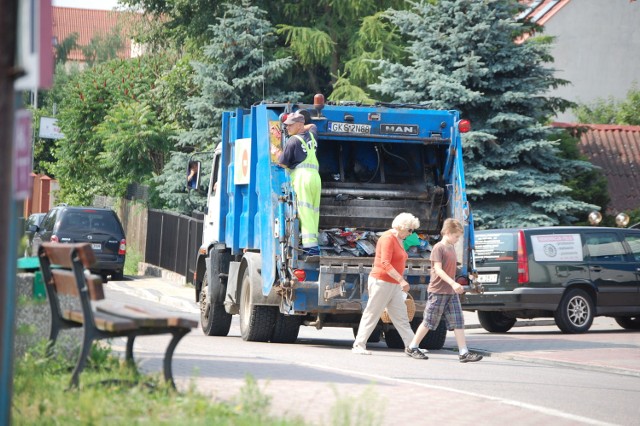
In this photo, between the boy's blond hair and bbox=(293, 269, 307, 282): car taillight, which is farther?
bbox=(293, 269, 307, 282): car taillight

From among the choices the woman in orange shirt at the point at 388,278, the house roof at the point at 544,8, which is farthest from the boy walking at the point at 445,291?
the house roof at the point at 544,8

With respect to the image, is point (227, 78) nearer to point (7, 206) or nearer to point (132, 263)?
point (132, 263)

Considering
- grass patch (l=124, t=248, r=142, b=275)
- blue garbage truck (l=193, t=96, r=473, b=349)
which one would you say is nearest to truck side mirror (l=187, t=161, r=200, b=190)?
blue garbage truck (l=193, t=96, r=473, b=349)

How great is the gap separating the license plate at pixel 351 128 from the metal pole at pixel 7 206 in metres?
9.77

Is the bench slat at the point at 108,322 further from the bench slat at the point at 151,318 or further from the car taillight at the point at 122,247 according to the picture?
the car taillight at the point at 122,247

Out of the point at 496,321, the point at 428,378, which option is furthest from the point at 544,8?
the point at 428,378

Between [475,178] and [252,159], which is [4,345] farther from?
[475,178]

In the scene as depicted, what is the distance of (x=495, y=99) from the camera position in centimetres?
2636

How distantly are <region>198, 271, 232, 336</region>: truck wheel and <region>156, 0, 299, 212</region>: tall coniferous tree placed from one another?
13643mm

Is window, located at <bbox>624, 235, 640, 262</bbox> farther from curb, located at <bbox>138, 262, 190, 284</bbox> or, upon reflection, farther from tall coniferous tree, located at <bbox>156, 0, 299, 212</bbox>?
tall coniferous tree, located at <bbox>156, 0, 299, 212</bbox>

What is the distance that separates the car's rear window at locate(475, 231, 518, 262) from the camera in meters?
19.1

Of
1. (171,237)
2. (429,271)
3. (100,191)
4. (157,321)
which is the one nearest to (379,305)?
(429,271)

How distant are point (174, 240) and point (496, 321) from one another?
13.1 m

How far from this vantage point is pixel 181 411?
721 cm
